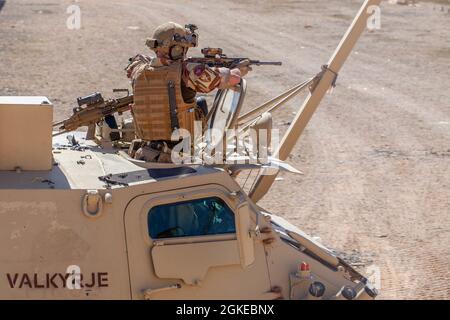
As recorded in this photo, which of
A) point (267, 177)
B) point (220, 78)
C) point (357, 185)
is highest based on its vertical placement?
point (220, 78)

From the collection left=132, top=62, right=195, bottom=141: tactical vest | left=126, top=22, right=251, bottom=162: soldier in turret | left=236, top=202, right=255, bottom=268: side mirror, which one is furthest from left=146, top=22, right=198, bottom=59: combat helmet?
left=236, top=202, right=255, bottom=268: side mirror

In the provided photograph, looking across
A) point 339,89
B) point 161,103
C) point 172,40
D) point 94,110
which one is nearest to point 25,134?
point 161,103

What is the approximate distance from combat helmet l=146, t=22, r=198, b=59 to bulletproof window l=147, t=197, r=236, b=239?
1.56 meters

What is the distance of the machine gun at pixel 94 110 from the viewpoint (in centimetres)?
1045

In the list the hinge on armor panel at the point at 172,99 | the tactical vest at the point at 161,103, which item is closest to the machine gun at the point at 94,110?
the tactical vest at the point at 161,103

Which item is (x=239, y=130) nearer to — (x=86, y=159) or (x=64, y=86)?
(x=86, y=159)

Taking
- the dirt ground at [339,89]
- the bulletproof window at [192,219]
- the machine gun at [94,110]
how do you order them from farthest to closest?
1. the dirt ground at [339,89]
2. the machine gun at [94,110]
3. the bulletproof window at [192,219]

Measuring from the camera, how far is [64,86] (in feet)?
79.3

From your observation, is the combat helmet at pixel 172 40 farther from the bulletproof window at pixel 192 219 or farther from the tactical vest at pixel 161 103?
the bulletproof window at pixel 192 219

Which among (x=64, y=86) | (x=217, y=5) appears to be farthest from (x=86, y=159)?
(x=217, y=5)

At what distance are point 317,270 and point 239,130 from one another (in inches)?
63.1

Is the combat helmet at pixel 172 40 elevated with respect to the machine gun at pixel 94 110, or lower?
elevated

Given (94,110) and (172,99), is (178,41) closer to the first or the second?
(172,99)

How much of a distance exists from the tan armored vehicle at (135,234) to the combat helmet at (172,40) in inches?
40.4
